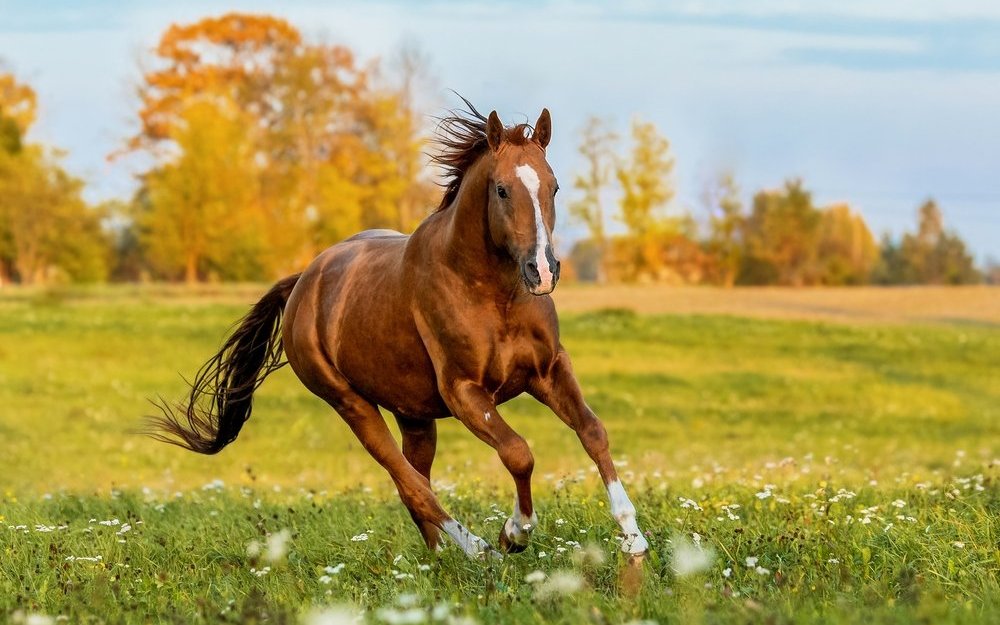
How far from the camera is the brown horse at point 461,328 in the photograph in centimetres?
601

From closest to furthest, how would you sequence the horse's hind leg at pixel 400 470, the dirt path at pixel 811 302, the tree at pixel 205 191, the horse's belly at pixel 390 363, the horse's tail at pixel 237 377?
the horse's hind leg at pixel 400 470, the horse's belly at pixel 390 363, the horse's tail at pixel 237 377, the dirt path at pixel 811 302, the tree at pixel 205 191

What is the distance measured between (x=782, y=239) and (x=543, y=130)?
2209 inches

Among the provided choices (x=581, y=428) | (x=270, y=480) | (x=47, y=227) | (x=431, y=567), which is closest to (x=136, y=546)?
(x=431, y=567)

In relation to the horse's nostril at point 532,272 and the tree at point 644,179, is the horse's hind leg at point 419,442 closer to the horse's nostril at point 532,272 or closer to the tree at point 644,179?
the horse's nostril at point 532,272

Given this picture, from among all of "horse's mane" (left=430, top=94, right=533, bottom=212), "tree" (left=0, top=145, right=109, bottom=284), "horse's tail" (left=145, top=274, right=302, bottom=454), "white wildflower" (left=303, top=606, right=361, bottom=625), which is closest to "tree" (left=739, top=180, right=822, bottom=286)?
"tree" (left=0, top=145, right=109, bottom=284)

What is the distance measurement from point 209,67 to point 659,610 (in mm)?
62878

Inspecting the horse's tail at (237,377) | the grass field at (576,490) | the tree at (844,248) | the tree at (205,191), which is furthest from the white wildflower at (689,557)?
the tree at (844,248)

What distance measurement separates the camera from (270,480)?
17438 millimetres

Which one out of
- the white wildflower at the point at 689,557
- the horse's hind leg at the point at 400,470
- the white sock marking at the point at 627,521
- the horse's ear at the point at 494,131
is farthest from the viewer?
the horse's hind leg at the point at 400,470

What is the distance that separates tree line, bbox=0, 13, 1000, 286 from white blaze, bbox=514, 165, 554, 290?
36420mm

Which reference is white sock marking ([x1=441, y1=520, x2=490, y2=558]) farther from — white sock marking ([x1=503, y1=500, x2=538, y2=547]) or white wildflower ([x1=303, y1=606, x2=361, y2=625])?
white wildflower ([x1=303, y1=606, x2=361, y2=625])

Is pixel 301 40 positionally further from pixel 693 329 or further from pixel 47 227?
pixel 693 329

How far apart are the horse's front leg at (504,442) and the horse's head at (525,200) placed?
804 millimetres

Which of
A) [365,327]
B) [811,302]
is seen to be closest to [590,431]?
[365,327]
